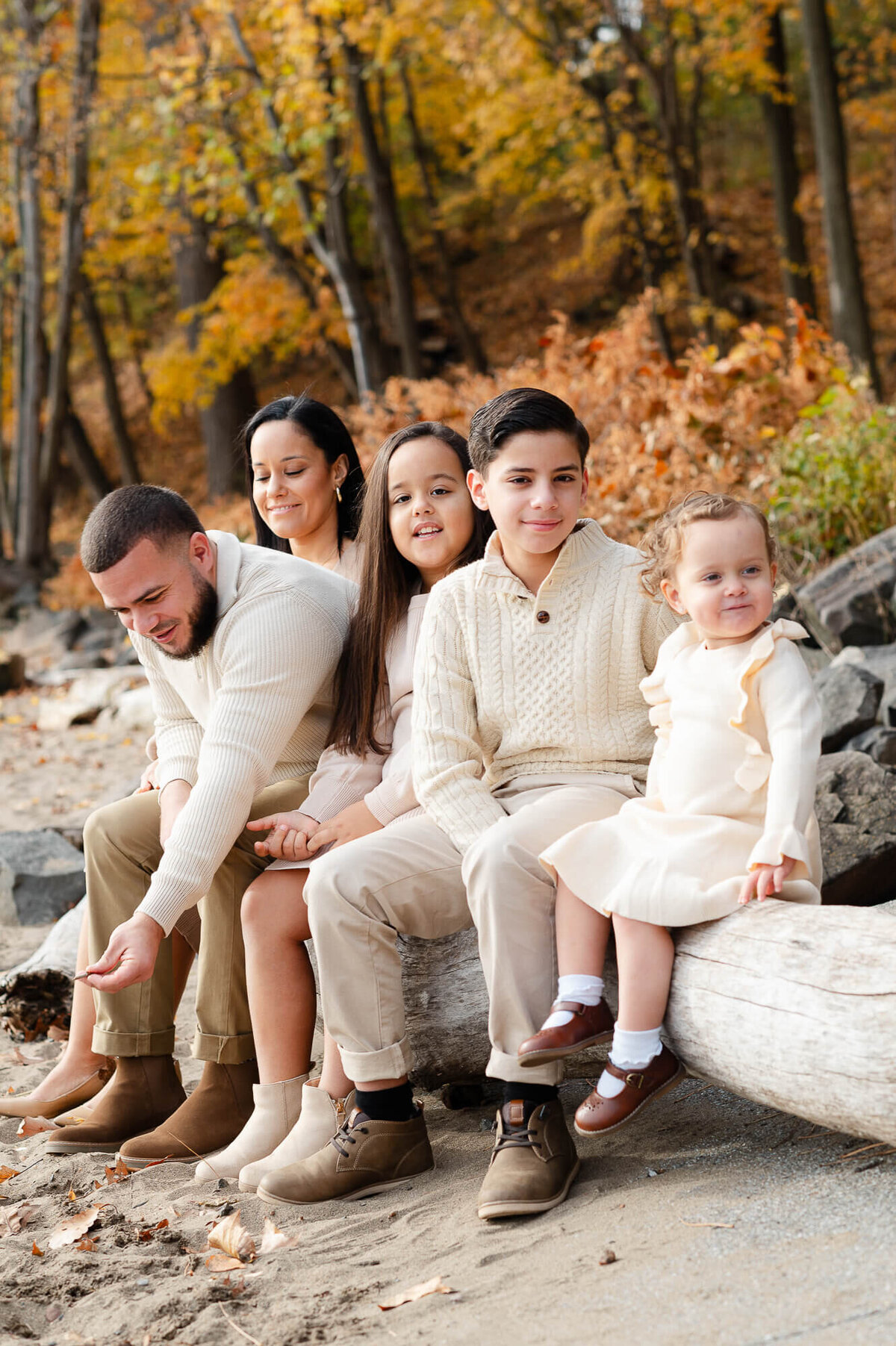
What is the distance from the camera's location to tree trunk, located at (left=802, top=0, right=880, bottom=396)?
1012 cm

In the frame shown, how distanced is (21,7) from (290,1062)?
13076 millimetres

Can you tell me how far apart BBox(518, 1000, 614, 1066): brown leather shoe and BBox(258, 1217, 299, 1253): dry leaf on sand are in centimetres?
64

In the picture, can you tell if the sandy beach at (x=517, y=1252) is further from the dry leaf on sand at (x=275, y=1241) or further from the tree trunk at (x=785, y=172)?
the tree trunk at (x=785, y=172)

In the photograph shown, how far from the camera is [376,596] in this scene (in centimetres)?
342

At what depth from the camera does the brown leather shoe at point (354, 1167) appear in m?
2.78

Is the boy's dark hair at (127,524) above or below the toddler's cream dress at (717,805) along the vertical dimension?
above

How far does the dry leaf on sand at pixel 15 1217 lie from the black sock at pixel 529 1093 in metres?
1.19

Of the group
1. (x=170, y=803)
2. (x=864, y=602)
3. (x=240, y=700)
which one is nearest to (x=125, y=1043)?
(x=170, y=803)

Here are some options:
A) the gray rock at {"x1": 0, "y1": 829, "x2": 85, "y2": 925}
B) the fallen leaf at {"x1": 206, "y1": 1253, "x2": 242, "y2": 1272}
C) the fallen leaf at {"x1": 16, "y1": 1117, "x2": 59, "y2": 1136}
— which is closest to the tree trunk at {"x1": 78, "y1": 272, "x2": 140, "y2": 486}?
the gray rock at {"x1": 0, "y1": 829, "x2": 85, "y2": 925}

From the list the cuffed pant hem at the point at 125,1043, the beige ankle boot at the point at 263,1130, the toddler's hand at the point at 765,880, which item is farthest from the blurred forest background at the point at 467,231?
the toddler's hand at the point at 765,880

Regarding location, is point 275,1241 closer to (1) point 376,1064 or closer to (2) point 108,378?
(1) point 376,1064

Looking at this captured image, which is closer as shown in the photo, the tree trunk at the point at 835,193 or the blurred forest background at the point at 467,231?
Result: the blurred forest background at the point at 467,231

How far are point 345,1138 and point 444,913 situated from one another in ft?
1.84

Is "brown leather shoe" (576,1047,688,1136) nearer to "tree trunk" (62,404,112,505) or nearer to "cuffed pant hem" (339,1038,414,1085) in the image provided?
"cuffed pant hem" (339,1038,414,1085)
